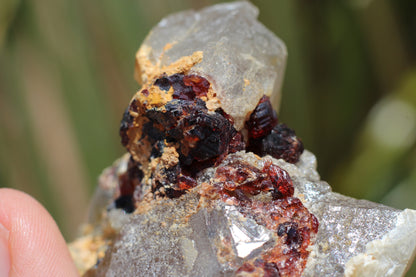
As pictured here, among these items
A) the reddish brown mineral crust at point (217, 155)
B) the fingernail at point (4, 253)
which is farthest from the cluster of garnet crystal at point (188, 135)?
the fingernail at point (4, 253)

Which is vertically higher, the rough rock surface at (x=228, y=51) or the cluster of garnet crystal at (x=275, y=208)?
the rough rock surface at (x=228, y=51)

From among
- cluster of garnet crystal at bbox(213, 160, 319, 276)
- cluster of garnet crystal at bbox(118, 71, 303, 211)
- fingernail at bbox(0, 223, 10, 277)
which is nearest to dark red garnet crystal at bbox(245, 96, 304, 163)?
cluster of garnet crystal at bbox(118, 71, 303, 211)

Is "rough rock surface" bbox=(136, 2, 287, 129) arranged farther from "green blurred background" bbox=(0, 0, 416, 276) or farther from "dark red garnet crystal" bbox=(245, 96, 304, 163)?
"green blurred background" bbox=(0, 0, 416, 276)

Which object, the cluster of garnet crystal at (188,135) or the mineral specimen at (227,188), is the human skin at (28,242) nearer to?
the mineral specimen at (227,188)

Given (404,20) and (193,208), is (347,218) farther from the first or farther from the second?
(404,20)

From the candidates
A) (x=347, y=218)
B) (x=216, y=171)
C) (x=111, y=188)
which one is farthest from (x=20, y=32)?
(x=347, y=218)

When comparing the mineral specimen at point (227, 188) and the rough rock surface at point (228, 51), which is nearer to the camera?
the mineral specimen at point (227, 188)
